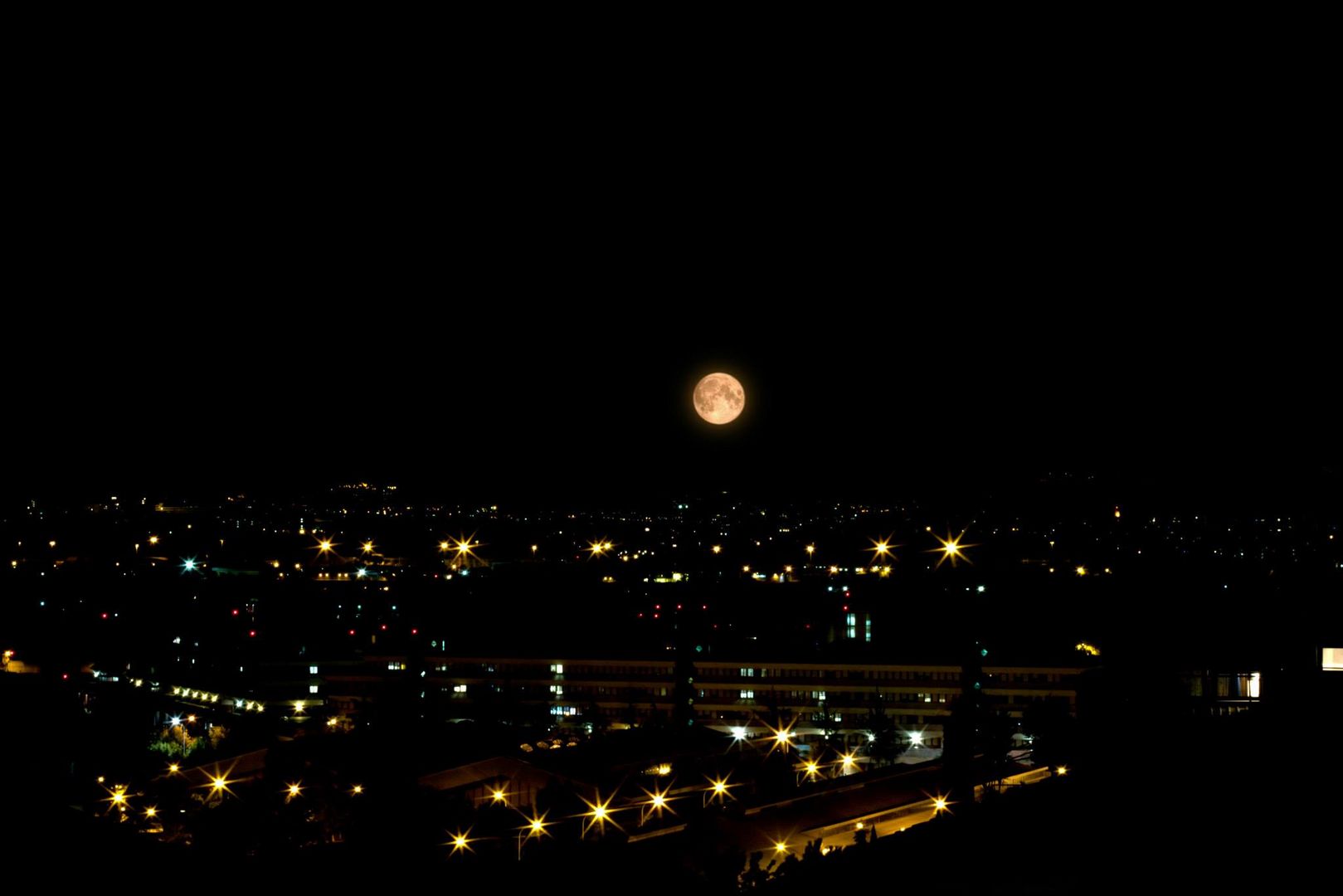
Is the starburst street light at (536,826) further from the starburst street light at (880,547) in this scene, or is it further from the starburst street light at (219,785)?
the starburst street light at (880,547)

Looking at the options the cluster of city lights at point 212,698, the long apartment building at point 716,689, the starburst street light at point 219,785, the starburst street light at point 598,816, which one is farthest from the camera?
the cluster of city lights at point 212,698

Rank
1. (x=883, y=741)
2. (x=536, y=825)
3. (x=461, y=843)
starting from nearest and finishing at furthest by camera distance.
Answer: (x=461, y=843), (x=536, y=825), (x=883, y=741)

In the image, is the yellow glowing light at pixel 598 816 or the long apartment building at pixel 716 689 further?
the long apartment building at pixel 716 689

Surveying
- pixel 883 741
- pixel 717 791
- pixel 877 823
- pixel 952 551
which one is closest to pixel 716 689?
pixel 883 741

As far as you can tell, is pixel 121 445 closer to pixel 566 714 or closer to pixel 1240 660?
pixel 566 714

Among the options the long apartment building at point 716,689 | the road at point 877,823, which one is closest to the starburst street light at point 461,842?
the road at point 877,823

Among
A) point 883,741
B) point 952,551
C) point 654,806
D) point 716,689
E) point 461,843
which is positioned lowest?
point 883,741

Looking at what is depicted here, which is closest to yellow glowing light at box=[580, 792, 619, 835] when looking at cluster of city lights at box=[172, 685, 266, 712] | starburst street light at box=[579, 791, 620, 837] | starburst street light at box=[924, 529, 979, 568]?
starburst street light at box=[579, 791, 620, 837]

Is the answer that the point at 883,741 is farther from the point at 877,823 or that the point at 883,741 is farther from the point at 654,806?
the point at 877,823

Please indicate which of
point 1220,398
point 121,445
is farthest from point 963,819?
point 121,445
